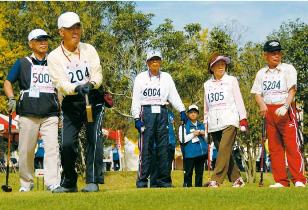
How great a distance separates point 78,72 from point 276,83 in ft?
11.7

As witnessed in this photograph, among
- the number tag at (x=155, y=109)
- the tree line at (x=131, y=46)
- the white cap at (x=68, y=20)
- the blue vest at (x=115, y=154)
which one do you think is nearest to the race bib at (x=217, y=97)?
the number tag at (x=155, y=109)

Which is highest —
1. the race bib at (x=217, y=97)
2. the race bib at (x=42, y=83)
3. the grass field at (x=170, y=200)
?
the race bib at (x=42, y=83)

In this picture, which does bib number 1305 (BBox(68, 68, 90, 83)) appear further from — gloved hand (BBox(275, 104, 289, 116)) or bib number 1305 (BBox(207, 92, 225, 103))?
gloved hand (BBox(275, 104, 289, 116))

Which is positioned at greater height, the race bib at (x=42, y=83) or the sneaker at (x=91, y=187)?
the race bib at (x=42, y=83)

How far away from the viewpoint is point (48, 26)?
49250 millimetres

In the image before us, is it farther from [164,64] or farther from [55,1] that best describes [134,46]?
[55,1]

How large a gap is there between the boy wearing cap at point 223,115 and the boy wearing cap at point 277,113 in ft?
1.35

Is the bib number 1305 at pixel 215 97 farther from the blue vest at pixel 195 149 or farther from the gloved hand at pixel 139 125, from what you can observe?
the blue vest at pixel 195 149

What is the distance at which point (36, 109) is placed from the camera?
11.9 metres

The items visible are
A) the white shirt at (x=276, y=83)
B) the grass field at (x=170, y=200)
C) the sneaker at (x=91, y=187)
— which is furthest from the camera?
the white shirt at (x=276, y=83)

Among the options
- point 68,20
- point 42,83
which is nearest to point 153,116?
point 42,83

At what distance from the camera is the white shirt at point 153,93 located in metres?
12.8

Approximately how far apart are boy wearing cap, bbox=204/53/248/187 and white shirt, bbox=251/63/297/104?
43 cm

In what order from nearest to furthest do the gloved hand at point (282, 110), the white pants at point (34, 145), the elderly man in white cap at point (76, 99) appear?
the elderly man in white cap at point (76, 99) → the gloved hand at point (282, 110) → the white pants at point (34, 145)
